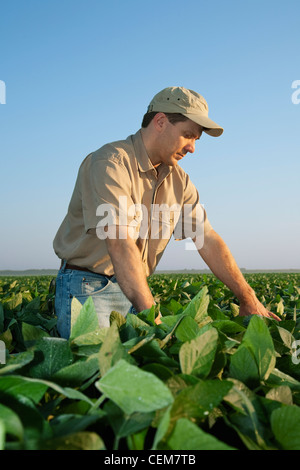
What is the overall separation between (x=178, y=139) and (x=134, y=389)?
3.27 meters

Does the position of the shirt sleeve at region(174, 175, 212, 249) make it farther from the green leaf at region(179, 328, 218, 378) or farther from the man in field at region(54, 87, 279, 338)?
the green leaf at region(179, 328, 218, 378)

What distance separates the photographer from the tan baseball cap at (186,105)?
3711 millimetres

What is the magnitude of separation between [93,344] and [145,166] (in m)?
3.04

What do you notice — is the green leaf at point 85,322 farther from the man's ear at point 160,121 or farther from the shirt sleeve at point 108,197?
the man's ear at point 160,121

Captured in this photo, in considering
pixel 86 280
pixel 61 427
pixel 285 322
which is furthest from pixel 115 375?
pixel 86 280

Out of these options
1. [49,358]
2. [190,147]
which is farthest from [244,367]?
[190,147]

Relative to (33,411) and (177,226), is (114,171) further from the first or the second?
(33,411)

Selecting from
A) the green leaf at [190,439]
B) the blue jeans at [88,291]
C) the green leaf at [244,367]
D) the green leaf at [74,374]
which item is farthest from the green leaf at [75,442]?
the blue jeans at [88,291]

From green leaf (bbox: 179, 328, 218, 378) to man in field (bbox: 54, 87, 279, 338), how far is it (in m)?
2.27

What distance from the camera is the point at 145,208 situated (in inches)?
170

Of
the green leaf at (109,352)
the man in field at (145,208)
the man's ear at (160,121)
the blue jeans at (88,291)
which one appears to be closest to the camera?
the green leaf at (109,352)

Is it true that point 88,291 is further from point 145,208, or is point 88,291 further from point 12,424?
point 12,424

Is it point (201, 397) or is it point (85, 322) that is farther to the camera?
point (85, 322)

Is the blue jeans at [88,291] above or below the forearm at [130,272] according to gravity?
below
